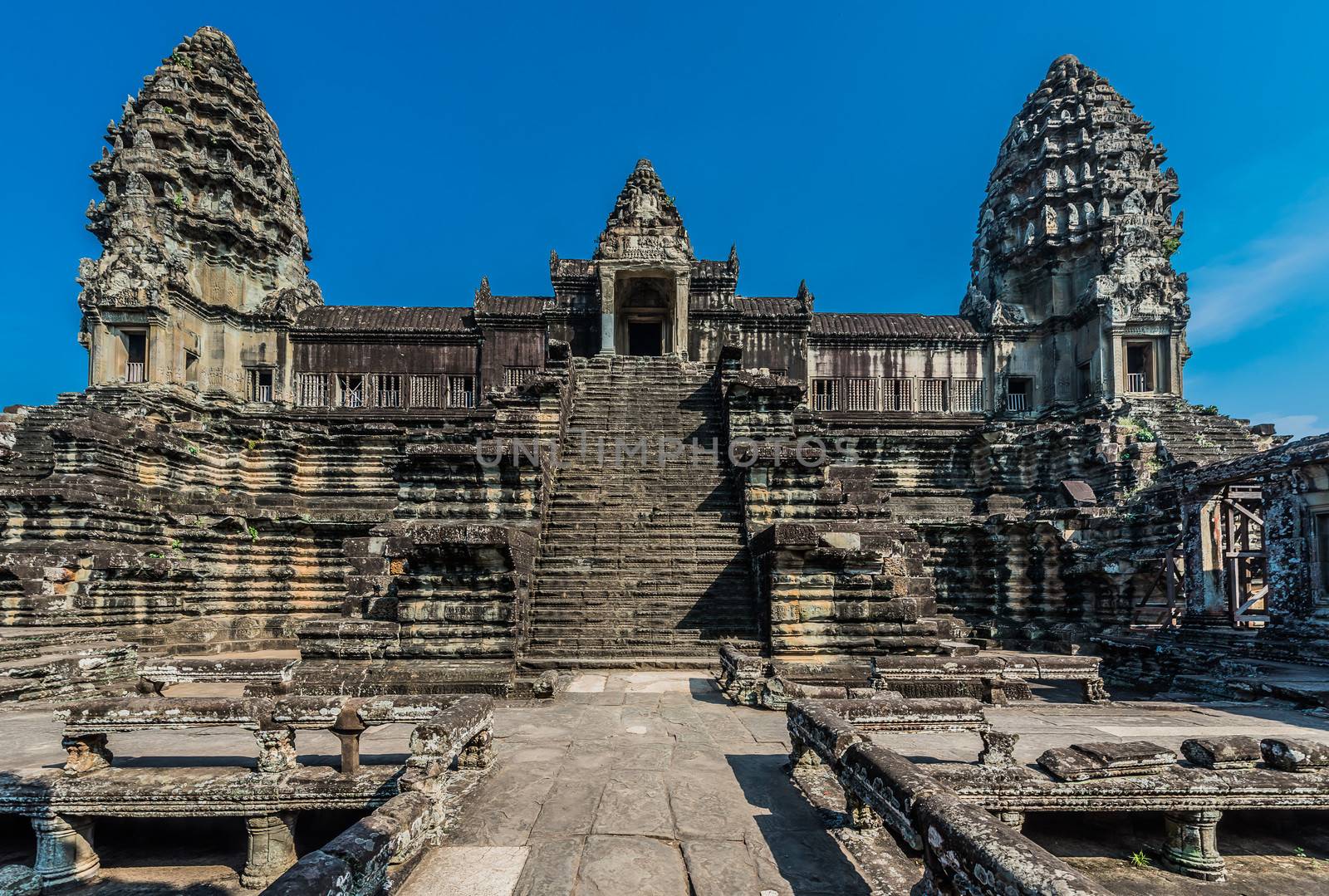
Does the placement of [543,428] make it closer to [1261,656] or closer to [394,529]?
[394,529]

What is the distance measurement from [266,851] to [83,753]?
166cm

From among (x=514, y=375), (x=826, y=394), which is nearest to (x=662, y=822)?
(x=514, y=375)

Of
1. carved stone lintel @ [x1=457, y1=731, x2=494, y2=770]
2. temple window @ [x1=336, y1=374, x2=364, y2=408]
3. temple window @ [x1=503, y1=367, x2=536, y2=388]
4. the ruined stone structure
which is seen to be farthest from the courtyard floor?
temple window @ [x1=503, y1=367, x2=536, y2=388]

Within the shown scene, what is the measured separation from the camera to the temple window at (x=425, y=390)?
80.0 ft

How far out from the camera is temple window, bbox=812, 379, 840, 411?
995 inches

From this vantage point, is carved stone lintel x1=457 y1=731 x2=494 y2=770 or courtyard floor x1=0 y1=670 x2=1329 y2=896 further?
carved stone lintel x1=457 y1=731 x2=494 y2=770

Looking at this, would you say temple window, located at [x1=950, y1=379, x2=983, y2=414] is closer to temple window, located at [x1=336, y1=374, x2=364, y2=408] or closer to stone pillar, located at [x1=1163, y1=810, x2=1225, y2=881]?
temple window, located at [x1=336, y1=374, x2=364, y2=408]

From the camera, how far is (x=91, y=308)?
2133 centimetres

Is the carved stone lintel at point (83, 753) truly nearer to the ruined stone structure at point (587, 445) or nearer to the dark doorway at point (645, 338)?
the ruined stone structure at point (587, 445)

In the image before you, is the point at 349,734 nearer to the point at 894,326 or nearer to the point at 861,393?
the point at 861,393

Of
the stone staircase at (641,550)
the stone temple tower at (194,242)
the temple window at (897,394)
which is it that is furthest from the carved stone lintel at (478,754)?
the temple window at (897,394)

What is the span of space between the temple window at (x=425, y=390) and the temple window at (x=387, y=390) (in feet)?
1.65

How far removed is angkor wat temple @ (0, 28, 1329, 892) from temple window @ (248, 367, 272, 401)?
7.0 inches

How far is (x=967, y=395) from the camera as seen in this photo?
1000 inches
